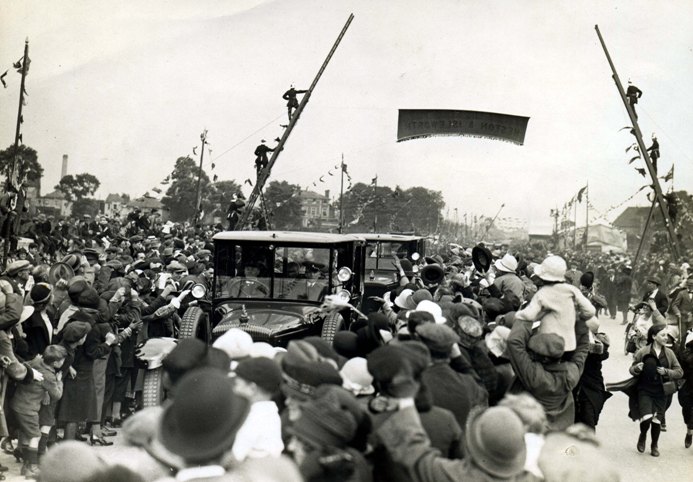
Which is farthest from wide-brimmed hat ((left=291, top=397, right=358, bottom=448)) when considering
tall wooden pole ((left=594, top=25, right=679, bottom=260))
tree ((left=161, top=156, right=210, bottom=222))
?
tree ((left=161, top=156, right=210, bottom=222))

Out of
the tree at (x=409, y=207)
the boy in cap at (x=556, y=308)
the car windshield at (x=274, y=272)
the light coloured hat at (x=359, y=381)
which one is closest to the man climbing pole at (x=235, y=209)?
the car windshield at (x=274, y=272)

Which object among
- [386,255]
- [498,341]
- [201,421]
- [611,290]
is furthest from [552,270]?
[611,290]

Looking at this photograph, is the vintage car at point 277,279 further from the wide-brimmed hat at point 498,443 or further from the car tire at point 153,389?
the wide-brimmed hat at point 498,443

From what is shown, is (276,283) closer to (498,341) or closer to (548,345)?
(498,341)

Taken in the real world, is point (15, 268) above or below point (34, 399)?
above

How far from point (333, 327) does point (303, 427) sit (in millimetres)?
5510

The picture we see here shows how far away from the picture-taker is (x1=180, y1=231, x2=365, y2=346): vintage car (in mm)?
8969

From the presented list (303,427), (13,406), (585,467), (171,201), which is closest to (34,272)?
(13,406)

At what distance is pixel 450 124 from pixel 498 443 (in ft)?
41.2

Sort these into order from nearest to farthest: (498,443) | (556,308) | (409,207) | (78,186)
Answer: (498,443) < (556,308) < (78,186) < (409,207)

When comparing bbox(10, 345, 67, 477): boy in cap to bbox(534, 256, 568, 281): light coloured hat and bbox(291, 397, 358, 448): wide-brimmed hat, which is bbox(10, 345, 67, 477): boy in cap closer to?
bbox(291, 397, 358, 448): wide-brimmed hat

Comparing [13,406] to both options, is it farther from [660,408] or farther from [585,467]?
[660,408]

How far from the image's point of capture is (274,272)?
31.2 ft

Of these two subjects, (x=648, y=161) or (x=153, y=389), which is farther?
(x=648, y=161)
